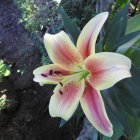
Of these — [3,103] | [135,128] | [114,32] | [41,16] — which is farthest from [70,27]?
[41,16]

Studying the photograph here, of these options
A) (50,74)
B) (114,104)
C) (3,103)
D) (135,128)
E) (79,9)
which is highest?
(50,74)

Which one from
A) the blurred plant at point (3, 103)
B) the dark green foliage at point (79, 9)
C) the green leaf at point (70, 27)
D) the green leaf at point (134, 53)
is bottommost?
the blurred plant at point (3, 103)

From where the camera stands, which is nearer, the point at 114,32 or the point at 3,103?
the point at 114,32

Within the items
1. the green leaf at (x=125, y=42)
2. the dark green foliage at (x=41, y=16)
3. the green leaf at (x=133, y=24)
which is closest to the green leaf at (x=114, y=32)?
the green leaf at (x=125, y=42)

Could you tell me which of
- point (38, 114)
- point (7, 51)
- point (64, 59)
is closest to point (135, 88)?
point (64, 59)

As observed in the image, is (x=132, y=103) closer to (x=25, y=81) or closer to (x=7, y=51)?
(x=25, y=81)

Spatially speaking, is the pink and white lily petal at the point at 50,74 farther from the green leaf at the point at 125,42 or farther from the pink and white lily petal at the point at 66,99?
the green leaf at the point at 125,42

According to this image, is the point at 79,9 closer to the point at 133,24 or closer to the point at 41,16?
the point at 41,16
